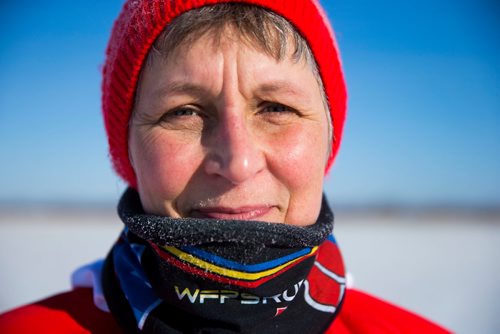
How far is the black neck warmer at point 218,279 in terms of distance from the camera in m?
1.13

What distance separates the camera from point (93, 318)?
1393 mm

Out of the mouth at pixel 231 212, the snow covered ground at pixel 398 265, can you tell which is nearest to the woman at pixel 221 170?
the mouth at pixel 231 212

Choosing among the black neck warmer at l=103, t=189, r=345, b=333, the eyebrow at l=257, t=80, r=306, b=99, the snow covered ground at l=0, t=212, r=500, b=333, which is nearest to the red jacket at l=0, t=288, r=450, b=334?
the black neck warmer at l=103, t=189, r=345, b=333

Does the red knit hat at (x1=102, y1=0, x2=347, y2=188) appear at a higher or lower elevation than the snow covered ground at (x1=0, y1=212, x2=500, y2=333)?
higher

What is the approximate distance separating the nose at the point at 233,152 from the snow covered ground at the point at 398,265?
3900 millimetres

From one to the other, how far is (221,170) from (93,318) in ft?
2.23

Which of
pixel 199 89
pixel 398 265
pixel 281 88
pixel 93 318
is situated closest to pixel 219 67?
pixel 199 89

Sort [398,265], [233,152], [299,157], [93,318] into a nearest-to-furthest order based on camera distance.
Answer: [233,152] < [299,157] < [93,318] < [398,265]

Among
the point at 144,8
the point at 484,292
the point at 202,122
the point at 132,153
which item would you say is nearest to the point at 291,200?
the point at 202,122

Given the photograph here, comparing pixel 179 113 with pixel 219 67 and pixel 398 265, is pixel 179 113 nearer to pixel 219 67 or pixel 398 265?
pixel 219 67

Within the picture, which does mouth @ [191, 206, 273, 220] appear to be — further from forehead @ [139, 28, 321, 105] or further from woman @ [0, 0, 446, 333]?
forehead @ [139, 28, 321, 105]

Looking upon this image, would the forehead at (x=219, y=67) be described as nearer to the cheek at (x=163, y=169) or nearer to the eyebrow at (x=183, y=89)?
the eyebrow at (x=183, y=89)

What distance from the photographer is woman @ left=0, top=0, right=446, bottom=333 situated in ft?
3.78

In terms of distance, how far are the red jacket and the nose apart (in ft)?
2.06
